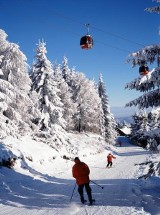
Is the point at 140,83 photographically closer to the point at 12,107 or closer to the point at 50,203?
the point at 50,203

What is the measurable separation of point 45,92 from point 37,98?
235 centimetres

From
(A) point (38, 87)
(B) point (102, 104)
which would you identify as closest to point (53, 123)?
(A) point (38, 87)

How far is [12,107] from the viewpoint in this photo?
2600cm

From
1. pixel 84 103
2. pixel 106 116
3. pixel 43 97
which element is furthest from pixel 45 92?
pixel 106 116

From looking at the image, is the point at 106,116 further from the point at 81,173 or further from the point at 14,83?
the point at 81,173

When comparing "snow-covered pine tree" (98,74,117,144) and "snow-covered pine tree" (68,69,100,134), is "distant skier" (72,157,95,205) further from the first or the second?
"snow-covered pine tree" (98,74,117,144)

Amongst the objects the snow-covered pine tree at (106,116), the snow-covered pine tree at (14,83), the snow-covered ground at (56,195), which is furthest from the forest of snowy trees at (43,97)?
the snow-covered pine tree at (106,116)

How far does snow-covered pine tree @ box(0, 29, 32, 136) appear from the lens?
23938 mm

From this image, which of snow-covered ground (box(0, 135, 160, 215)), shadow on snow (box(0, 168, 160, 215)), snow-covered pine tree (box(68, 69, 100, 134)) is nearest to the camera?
snow-covered ground (box(0, 135, 160, 215))

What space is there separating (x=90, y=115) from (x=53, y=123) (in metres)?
21.0

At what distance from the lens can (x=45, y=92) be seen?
32500 millimetres

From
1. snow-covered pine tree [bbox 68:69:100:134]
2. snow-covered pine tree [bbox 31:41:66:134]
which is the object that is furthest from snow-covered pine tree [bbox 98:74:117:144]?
snow-covered pine tree [bbox 31:41:66:134]

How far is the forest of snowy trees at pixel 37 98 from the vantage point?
24514mm

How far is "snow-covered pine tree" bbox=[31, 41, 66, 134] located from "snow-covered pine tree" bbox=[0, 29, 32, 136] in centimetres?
519
